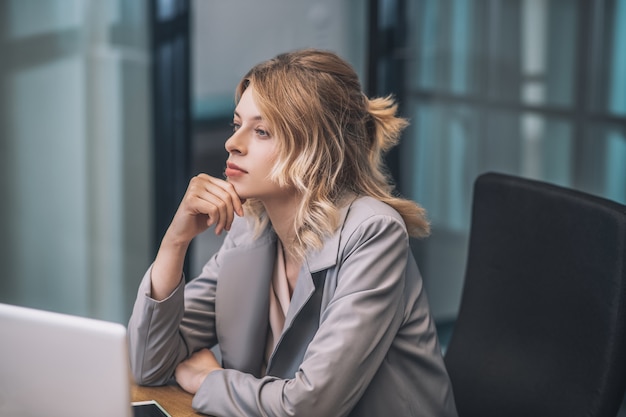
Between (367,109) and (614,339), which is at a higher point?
(367,109)

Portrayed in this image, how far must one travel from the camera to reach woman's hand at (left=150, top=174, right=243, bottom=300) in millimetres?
1920

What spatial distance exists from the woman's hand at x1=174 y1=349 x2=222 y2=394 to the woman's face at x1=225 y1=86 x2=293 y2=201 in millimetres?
331

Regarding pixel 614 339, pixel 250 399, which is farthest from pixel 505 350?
pixel 250 399

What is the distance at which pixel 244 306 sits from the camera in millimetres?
2010

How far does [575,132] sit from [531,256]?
4.77 ft

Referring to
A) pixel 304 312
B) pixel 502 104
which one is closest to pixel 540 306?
pixel 304 312

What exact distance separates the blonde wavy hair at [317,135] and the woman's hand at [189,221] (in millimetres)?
110

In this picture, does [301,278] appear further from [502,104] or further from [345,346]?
[502,104]

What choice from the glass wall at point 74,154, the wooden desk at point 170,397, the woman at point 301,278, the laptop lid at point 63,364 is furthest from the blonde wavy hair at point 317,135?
the glass wall at point 74,154

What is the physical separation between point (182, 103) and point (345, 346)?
191cm

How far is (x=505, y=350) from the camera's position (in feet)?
6.98

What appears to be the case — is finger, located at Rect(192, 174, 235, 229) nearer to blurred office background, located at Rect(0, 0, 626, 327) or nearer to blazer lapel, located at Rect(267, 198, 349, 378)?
blazer lapel, located at Rect(267, 198, 349, 378)

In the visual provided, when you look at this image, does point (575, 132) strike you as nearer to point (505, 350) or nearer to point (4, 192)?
point (505, 350)

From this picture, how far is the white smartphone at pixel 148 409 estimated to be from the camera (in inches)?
67.5
